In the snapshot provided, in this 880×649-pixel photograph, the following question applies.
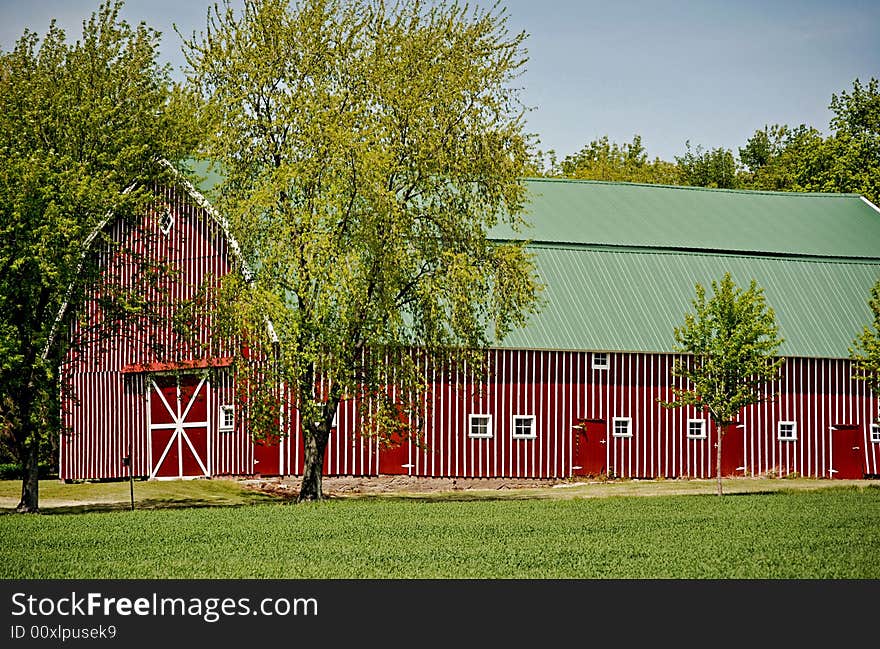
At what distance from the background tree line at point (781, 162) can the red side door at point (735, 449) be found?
31.3ft

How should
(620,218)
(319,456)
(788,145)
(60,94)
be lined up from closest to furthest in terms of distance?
(60,94)
(319,456)
(620,218)
(788,145)

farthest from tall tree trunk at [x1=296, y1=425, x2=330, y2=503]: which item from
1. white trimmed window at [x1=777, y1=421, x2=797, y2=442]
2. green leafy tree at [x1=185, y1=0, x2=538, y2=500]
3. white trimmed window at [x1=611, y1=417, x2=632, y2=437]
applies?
white trimmed window at [x1=777, y1=421, x2=797, y2=442]

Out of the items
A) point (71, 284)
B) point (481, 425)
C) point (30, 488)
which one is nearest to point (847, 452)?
point (481, 425)

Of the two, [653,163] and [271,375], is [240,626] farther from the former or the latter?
[653,163]

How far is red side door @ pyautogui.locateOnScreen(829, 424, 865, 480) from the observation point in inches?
1574

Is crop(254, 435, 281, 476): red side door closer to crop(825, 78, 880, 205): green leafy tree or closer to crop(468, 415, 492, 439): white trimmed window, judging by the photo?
crop(468, 415, 492, 439): white trimmed window

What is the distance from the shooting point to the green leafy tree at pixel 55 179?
28.9 m

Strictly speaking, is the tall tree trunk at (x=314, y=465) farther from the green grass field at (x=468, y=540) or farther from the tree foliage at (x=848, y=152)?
the tree foliage at (x=848, y=152)

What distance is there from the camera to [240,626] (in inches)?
603

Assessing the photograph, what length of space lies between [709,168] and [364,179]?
46.1 m

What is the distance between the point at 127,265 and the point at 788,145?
159 feet

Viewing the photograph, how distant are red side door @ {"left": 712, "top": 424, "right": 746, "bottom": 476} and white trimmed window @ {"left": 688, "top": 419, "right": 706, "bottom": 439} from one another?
318 millimetres

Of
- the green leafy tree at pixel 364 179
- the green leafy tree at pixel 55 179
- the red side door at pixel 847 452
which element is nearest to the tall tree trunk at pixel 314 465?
the green leafy tree at pixel 364 179

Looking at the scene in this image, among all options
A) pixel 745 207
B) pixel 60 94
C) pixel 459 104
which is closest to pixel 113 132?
pixel 60 94
